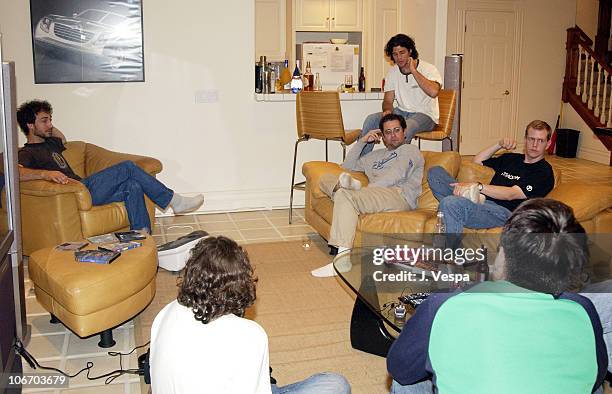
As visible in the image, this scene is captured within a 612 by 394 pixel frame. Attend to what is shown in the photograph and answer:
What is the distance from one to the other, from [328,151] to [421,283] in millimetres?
3414

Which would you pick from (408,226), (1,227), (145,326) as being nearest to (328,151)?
(408,226)

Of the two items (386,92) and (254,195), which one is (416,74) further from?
(254,195)

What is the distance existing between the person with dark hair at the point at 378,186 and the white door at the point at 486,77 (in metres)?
4.75

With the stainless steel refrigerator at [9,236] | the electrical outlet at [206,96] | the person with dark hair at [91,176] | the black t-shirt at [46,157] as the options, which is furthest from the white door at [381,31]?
the stainless steel refrigerator at [9,236]

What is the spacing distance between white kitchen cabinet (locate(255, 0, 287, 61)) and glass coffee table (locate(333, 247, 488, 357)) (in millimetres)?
6060

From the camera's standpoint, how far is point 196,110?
6.11 meters

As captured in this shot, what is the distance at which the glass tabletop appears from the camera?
304 cm

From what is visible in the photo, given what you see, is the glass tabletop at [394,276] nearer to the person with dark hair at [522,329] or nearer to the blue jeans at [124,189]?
the person with dark hair at [522,329]

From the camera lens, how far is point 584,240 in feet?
5.82

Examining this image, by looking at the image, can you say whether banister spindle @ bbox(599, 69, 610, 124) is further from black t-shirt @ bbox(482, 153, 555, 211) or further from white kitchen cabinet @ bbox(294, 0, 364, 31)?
black t-shirt @ bbox(482, 153, 555, 211)

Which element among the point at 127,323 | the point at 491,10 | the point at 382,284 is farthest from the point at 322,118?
the point at 491,10

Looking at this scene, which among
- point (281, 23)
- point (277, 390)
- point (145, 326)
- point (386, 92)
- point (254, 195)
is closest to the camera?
point (277, 390)

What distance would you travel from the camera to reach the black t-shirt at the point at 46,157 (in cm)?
475

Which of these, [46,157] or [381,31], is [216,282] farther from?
[381,31]
